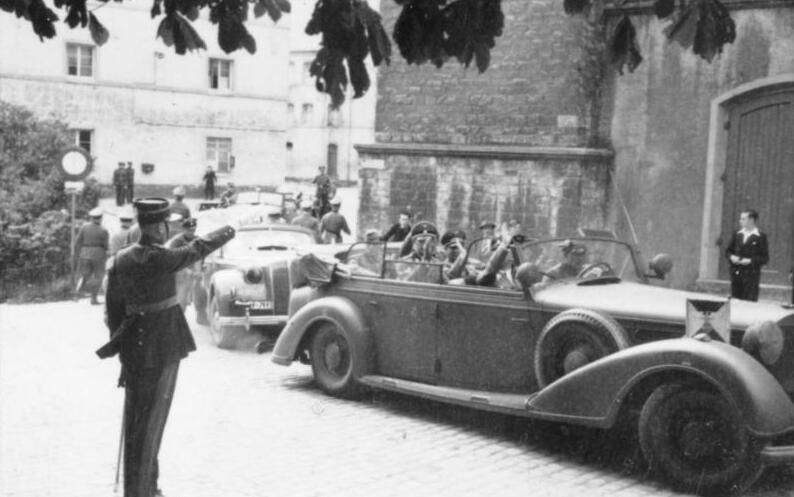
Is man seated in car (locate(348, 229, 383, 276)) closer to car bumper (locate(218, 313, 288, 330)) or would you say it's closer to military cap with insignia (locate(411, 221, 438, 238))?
military cap with insignia (locate(411, 221, 438, 238))

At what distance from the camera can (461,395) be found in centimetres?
780

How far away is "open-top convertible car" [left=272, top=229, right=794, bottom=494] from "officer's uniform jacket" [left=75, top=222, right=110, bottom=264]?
24.3ft

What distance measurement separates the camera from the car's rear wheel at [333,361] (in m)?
8.98

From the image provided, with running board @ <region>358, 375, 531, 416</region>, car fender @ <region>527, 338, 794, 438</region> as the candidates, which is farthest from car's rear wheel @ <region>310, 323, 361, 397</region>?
car fender @ <region>527, 338, 794, 438</region>

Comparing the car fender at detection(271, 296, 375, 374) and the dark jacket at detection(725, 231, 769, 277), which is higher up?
the dark jacket at detection(725, 231, 769, 277)

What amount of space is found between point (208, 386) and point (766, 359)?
5325 mm

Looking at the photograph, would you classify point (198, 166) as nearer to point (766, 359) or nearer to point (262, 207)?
point (262, 207)

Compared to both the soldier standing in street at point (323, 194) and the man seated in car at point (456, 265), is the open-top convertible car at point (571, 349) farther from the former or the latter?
the soldier standing in street at point (323, 194)

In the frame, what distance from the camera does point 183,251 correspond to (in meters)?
5.84

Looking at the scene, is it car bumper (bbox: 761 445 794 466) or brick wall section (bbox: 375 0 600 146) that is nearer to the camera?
car bumper (bbox: 761 445 794 466)

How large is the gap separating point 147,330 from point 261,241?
7480mm

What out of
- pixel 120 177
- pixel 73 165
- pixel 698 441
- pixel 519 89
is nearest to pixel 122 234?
pixel 73 165

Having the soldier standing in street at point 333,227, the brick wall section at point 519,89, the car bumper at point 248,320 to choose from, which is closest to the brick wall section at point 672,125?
the brick wall section at point 519,89

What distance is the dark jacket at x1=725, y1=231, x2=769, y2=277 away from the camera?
1191 cm
